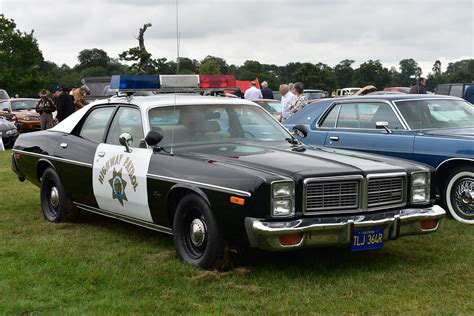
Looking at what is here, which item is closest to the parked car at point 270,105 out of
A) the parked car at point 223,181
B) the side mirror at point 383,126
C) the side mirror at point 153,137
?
the side mirror at point 383,126

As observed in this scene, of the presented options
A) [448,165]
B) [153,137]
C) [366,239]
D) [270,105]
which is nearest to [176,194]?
[153,137]

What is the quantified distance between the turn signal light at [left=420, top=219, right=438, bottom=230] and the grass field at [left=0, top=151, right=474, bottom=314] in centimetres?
30

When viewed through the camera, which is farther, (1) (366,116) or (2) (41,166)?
(1) (366,116)

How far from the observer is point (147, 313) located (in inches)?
187

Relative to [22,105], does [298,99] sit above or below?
above

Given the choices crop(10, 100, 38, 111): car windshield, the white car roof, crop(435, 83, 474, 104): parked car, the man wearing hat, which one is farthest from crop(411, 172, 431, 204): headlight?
crop(10, 100, 38, 111): car windshield

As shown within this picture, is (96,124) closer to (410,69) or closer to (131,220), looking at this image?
(131,220)

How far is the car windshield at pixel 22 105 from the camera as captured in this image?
25.2 meters

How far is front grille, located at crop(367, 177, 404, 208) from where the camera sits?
570 centimetres

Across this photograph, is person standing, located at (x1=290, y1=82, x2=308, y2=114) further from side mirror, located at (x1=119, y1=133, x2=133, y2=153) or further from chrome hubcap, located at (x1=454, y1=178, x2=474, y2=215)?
side mirror, located at (x1=119, y1=133, x2=133, y2=153)

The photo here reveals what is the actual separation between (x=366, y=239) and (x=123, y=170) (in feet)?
7.93

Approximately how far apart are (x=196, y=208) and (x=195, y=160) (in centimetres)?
42

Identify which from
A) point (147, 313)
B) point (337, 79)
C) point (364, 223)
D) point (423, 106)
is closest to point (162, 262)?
point (147, 313)

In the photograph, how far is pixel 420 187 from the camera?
19.9ft
